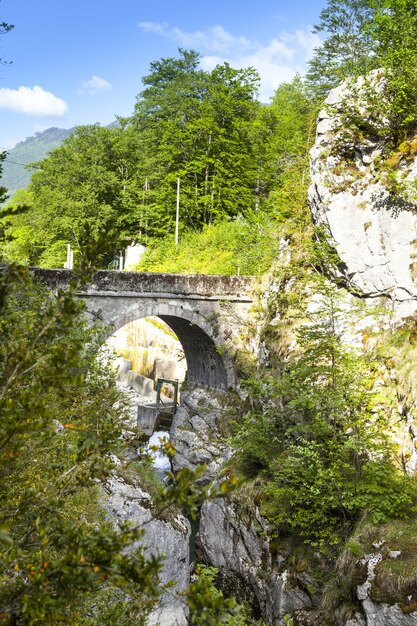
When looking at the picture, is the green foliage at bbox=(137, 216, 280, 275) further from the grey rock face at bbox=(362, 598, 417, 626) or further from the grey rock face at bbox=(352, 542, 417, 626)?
the grey rock face at bbox=(362, 598, 417, 626)

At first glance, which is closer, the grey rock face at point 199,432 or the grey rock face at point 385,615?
the grey rock face at point 385,615

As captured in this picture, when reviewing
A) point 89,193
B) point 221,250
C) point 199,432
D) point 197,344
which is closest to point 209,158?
point 221,250

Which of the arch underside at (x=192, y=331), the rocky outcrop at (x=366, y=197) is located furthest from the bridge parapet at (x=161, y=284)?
the rocky outcrop at (x=366, y=197)

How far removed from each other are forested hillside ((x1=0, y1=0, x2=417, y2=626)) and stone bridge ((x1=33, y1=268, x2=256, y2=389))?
471 mm

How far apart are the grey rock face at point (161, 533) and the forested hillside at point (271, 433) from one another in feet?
→ 0.99

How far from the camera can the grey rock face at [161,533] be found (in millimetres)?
→ 9234

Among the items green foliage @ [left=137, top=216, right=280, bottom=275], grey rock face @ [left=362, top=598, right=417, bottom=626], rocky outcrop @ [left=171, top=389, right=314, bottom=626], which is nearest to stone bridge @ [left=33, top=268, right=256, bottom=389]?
green foliage @ [left=137, top=216, right=280, bottom=275]

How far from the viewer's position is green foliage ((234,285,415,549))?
28.9 ft

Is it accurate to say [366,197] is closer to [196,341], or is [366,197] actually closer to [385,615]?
[196,341]

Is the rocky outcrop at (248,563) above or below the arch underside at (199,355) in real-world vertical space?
below

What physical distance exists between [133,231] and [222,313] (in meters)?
15.3

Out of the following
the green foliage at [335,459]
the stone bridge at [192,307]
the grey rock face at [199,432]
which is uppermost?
the stone bridge at [192,307]

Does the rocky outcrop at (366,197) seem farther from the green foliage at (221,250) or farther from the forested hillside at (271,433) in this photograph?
the green foliage at (221,250)

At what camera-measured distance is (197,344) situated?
19.7 metres
